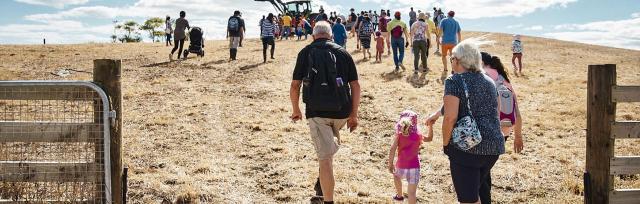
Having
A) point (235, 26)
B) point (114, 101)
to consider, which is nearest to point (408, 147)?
point (114, 101)

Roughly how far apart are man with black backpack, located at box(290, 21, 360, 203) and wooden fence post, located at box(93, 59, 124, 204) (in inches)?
66.0

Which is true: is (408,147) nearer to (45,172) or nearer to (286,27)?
(45,172)

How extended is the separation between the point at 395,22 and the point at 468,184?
13.3 meters

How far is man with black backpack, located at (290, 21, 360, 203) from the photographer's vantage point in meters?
5.27

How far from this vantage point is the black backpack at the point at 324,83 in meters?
5.25

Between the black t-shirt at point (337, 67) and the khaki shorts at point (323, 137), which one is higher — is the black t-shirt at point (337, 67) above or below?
above

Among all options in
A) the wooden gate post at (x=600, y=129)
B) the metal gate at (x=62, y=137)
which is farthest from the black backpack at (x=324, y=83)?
the wooden gate post at (x=600, y=129)

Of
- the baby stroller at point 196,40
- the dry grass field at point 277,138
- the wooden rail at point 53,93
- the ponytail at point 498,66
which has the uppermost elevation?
the baby stroller at point 196,40

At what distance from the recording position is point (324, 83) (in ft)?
17.2

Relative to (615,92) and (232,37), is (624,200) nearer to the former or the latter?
(615,92)

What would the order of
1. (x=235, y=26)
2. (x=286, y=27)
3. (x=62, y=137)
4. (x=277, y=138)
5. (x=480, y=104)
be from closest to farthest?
1. (x=480, y=104)
2. (x=62, y=137)
3. (x=277, y=138)
4. (x=235, y=26)
5. (x=286, y=27)

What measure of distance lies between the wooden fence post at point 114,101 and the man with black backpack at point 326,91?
1.68 meters

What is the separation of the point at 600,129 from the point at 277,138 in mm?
5778

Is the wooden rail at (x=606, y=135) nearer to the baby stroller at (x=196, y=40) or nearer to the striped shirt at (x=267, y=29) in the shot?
the striped shirt at (x=267, y=29)
